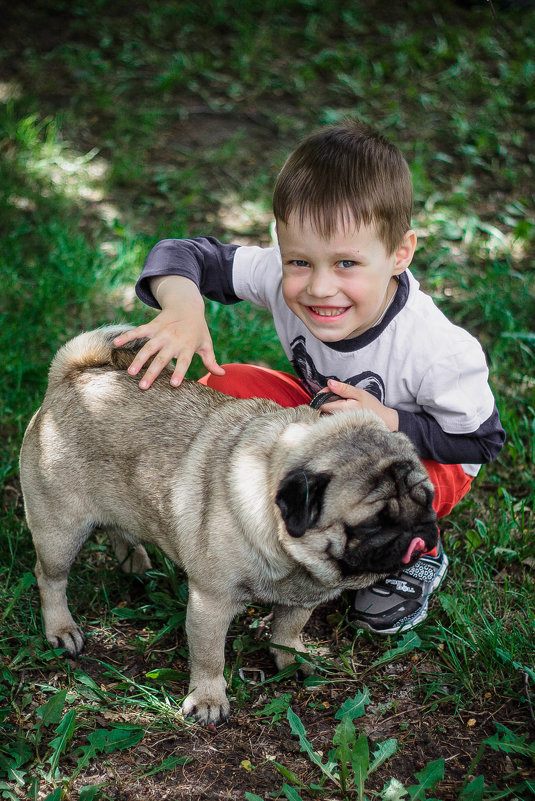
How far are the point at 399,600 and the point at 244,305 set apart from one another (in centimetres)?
263

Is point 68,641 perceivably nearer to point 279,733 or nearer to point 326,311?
point 279,733

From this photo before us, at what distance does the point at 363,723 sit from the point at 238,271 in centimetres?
219

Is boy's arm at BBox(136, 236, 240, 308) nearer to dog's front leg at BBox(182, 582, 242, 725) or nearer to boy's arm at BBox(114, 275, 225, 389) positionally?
boy's arm at BBox(114, 275, 225, 389)

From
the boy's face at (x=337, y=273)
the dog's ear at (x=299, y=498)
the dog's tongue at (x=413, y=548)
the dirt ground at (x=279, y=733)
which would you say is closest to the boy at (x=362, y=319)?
the boy's face at (x=337, y=273)

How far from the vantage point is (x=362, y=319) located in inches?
129

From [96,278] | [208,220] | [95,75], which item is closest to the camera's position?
[96,278]

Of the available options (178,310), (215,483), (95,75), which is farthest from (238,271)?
(95,75)

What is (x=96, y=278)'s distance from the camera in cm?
524

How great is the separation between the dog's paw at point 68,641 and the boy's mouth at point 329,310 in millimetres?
1774

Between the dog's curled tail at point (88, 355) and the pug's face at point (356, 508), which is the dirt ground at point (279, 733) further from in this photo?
the dog's curled tail at point (88, 355)

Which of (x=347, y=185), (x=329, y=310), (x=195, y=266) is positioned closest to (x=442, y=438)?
(x=329, y=310)

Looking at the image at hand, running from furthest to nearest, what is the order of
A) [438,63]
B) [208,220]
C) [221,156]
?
[438,63]
[221,156]
[208,220]

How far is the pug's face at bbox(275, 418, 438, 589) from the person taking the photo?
2607 mm

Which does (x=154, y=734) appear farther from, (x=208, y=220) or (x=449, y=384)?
(x=208, y=220)
